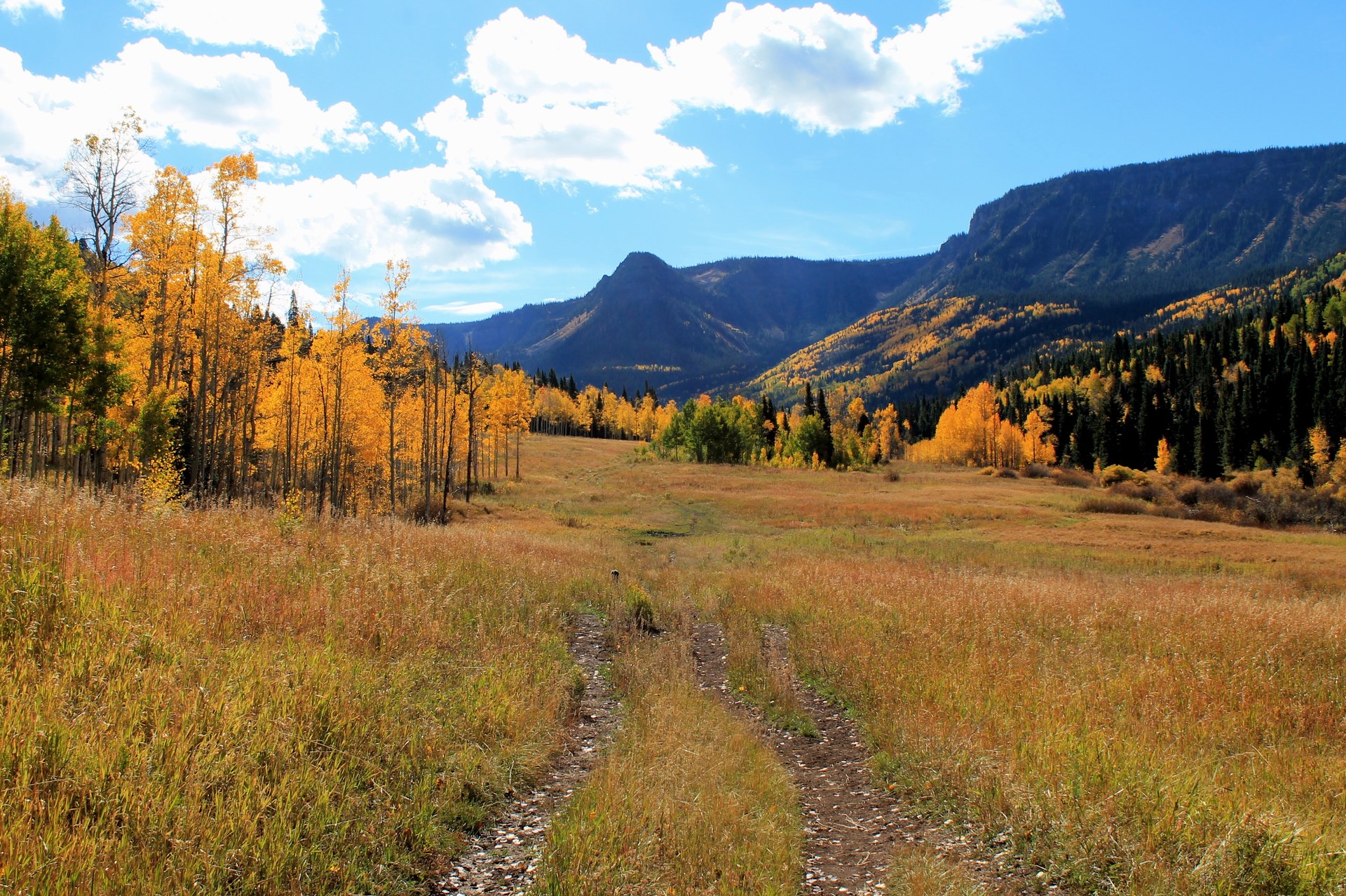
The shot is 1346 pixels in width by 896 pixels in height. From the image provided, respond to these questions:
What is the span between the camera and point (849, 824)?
6879mm

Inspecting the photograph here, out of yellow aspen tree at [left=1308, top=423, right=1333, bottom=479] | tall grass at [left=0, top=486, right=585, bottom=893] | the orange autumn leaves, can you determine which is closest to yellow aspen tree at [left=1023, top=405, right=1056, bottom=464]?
the orange autumn leaves

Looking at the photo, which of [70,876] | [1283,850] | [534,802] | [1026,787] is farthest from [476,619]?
[1283,850]

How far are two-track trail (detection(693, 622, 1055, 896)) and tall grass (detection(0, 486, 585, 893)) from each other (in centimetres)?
323

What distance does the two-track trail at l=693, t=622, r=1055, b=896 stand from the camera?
559cm

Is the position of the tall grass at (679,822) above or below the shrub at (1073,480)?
above

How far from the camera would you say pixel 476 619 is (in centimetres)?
1130

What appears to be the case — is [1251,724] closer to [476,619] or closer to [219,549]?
[476,619]

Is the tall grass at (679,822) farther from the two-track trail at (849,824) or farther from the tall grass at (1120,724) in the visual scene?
the tall grass at (1120,724)

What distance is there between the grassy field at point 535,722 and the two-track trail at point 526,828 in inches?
8.4

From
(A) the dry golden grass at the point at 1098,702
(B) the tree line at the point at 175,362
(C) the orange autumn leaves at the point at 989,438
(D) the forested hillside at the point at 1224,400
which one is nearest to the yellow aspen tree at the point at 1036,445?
(C) the orange autumn leaves at the point at 989,438

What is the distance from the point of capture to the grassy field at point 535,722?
454cm

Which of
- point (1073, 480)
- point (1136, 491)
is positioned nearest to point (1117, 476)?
point (1136, 491)

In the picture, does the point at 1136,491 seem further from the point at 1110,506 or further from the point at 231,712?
the point at 231,712

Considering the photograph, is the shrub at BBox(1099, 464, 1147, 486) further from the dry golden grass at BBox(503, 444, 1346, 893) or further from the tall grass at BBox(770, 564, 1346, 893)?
the tall grass at BBox(770, 564, 1346, 893)
